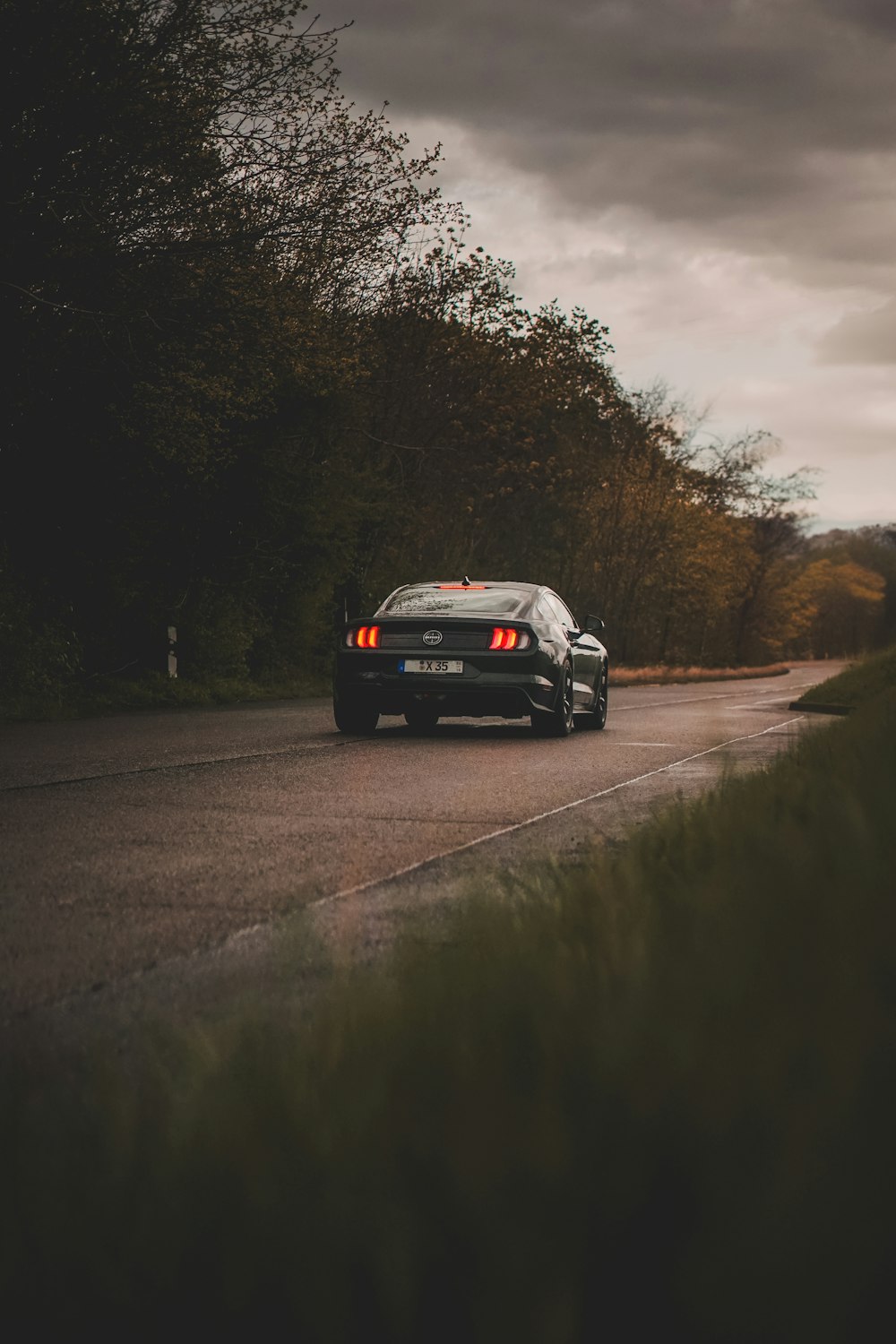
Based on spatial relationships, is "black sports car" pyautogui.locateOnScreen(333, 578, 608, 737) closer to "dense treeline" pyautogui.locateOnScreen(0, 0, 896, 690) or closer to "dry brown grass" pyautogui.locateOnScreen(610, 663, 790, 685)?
"dense treeline" pyautogui.locateOnScreen(0, 0, 896, 690)

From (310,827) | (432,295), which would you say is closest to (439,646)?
(310,827)

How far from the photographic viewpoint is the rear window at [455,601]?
14.9 metres

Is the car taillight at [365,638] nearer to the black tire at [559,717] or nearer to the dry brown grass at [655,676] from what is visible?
the black tire at [559,717]

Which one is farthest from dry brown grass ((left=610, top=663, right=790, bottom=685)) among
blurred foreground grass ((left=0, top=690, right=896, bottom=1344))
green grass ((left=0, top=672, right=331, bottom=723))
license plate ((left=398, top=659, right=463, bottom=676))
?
blurred foreground grass ((left=0, top=690, right=896, bottom=1344))

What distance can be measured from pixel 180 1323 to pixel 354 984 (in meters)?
1.17

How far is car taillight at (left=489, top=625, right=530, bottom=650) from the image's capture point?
1432 centimetres

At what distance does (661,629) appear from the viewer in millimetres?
77375

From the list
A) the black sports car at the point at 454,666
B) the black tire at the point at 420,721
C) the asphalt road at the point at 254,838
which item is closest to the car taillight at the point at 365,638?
the black sports car at the point at 454,666

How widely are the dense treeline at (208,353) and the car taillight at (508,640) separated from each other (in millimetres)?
6159

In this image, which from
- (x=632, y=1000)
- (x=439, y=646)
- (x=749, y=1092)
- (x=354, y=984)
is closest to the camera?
(x=749, y=1092)

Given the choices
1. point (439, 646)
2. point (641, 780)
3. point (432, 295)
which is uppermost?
point (432, 295)

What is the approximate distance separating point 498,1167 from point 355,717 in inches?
513

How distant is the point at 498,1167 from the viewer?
173 centimetres

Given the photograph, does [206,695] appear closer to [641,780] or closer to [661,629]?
[641,780]
